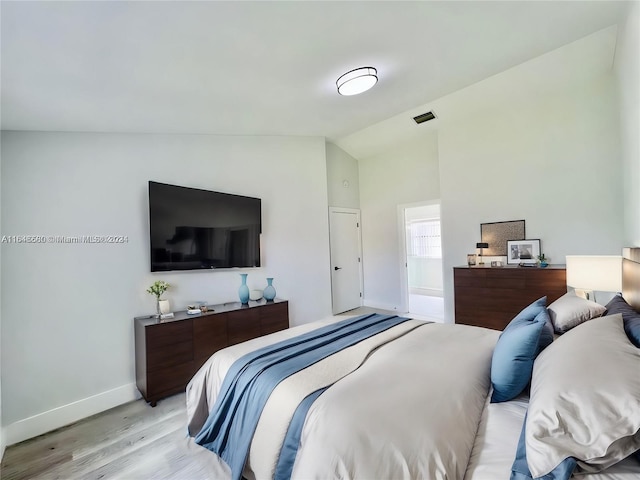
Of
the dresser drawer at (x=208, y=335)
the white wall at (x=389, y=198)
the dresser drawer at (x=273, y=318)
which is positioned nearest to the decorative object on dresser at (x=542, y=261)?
the white wall at (x=389, y=198)

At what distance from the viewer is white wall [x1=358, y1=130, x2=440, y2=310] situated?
16.2ft

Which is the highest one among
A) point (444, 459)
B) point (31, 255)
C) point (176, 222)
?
point (176, 222)

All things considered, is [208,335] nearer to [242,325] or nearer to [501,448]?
[242,325]

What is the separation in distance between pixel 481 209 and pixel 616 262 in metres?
2.05

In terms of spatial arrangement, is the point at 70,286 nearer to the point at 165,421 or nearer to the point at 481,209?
the point at 165,421

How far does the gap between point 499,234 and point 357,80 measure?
2.96 metres

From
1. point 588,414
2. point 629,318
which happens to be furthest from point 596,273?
point 588,414

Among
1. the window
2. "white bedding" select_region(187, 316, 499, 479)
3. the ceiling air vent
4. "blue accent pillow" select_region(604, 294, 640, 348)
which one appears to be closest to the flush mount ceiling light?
the ceiling air vent

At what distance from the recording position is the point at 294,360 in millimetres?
1582

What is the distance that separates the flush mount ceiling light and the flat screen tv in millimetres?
1695

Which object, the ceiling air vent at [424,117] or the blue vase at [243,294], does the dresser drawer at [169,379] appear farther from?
the ceiling air vent at [424,117]

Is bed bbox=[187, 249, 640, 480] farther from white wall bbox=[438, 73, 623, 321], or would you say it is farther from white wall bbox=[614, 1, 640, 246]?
white wall bbox=[438, 73, 623, 321]

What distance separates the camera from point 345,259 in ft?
17.7

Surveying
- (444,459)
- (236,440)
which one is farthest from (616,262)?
(236,440)
